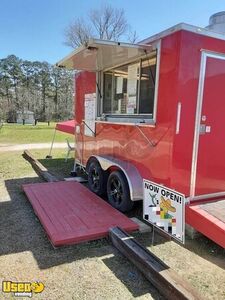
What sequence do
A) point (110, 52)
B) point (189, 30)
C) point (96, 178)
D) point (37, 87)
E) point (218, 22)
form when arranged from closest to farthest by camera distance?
point (189, 30) → point (110, 52) → point (218, 22) → point (96, 178) → point (37, 87)

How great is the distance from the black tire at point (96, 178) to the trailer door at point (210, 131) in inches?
70.4

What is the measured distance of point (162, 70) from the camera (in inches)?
146

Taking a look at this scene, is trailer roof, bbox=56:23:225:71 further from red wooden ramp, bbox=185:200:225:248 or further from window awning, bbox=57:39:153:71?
red wooden ramp, bbox=185:200:225:248

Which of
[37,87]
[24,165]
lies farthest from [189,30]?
[37,87]

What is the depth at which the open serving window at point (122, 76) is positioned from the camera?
3.95 metres

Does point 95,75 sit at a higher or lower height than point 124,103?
higher

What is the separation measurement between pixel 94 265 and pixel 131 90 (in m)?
2.80

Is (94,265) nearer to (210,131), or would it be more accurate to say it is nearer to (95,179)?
(210,131)

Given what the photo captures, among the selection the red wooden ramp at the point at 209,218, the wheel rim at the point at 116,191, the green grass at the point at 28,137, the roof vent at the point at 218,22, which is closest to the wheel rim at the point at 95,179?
the wheel rim at the point at 116,191

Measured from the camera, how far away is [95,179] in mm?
5336

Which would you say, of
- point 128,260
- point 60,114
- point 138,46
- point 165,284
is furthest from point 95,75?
point 60,114

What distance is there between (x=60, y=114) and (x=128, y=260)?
45.6 m

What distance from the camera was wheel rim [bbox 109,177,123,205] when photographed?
14.5 feet

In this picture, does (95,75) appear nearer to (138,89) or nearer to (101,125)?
(101,125)
